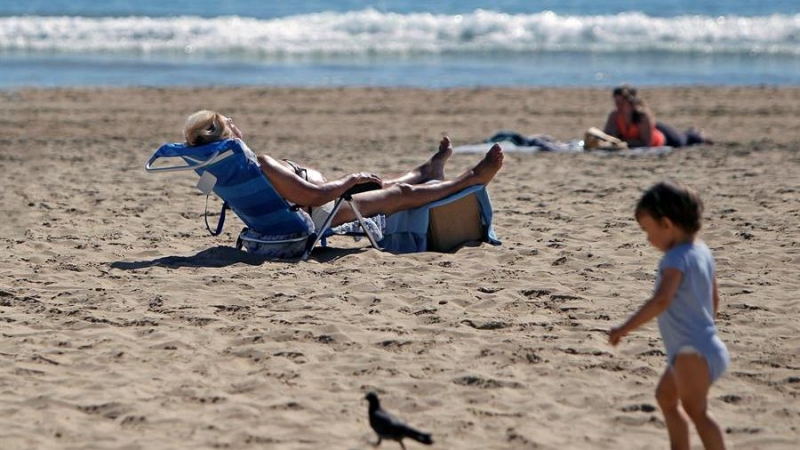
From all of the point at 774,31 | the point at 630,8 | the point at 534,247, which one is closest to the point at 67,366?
the point at 534,247

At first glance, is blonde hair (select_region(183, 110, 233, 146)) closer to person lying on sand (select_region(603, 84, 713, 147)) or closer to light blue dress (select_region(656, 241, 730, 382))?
light blue dress (select_region(656, 241, 730, 382))

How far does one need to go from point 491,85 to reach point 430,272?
11686 millimetres

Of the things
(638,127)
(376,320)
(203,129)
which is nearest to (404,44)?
(638,127)

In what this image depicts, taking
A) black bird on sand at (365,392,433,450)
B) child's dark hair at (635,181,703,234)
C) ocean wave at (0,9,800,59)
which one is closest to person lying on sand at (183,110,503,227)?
black bird on sand at (365,392,433,450)

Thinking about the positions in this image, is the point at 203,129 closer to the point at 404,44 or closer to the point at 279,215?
the point at 279,215

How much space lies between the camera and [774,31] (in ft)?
82.9

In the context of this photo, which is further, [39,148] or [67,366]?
[39,148]

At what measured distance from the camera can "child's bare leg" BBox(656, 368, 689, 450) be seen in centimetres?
367

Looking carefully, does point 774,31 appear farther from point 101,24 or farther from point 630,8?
point 101,24

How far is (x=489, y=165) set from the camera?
23.1 feet

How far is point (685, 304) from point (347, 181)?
11.2 ft

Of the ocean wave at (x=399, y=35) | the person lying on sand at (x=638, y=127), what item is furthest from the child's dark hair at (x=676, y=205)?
the ocean wave at (x=399, y=35)

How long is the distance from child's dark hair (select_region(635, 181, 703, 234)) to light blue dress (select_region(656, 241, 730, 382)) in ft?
0.26

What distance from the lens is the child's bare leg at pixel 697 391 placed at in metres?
3.56
